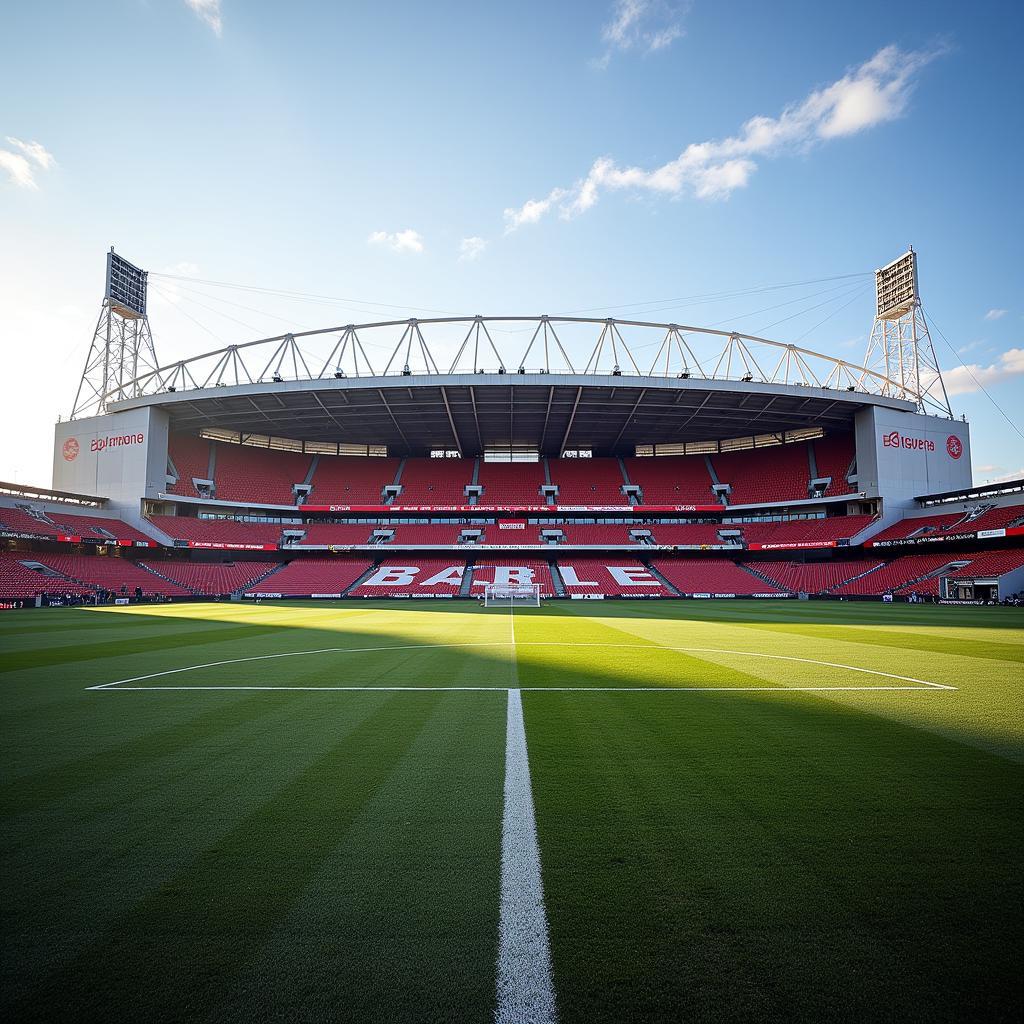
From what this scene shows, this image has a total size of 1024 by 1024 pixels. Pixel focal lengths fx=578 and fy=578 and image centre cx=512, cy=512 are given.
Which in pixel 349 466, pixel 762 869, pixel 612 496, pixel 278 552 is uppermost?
pixel 349 466

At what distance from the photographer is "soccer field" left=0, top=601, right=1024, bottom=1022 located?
8.13 feet

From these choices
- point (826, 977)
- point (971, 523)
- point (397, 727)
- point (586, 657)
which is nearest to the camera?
point (826, 977)

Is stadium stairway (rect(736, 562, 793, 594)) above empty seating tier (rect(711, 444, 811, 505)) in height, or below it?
below

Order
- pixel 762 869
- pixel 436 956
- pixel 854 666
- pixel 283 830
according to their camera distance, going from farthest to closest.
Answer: pixel 854 666 → pixel 283 830 → pixel 762 869 → pixel 436 956

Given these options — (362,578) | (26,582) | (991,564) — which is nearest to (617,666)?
(991,564)

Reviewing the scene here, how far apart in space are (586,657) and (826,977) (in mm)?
10570

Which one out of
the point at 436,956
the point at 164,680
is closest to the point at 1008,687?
the point at 436,956

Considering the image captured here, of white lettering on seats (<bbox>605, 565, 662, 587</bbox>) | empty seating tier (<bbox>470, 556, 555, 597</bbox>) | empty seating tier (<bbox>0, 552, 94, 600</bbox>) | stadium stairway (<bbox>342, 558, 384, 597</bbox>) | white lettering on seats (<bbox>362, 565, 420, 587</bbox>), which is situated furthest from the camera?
white lettering on seats (<bbox>362, 565, 420, 587</bbox>)

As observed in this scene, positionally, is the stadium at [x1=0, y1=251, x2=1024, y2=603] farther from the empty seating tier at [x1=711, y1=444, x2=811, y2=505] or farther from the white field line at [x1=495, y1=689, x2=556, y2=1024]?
the white field line at [x1=495, y1=689, x2=556, y2=1024]

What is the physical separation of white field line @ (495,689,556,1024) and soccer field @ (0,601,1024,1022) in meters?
0.01

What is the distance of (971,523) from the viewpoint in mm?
41969

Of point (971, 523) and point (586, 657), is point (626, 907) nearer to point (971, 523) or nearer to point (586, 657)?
point (586, 657)

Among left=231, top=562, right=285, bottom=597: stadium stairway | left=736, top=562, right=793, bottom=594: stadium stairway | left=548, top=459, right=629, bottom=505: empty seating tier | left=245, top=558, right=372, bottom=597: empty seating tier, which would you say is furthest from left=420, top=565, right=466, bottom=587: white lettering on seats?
left=736, top=562, right=793, bottom=594: stadium stairway

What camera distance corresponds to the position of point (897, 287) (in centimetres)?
5334
